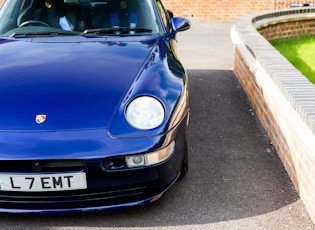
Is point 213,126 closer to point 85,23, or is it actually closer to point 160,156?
point 85,23

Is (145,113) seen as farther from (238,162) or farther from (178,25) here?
(178,25)

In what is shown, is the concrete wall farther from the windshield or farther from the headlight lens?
the windshield

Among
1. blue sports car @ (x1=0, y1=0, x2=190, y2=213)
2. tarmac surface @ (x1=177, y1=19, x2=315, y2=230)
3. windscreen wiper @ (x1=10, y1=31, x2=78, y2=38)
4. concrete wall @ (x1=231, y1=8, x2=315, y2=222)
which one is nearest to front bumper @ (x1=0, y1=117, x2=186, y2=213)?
blue sports car @ (x1=0, y1=0, x2=190, y2=213)

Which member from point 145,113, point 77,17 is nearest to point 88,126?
point 145,113

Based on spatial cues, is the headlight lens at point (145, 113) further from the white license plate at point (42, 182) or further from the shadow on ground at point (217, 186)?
the shadow on ground at point (217, 186)

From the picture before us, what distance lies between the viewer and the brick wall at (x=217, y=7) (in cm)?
1438

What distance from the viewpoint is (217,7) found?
47.7ft

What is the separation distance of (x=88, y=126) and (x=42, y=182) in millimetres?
431

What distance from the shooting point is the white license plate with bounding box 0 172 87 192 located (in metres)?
2.94

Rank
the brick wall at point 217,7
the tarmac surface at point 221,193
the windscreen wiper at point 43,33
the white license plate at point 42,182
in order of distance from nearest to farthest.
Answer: the white license plate at point 42,182, the tarmac surface at point 221,193, the windscreen wiper at point 43,33, the brick wall at point 217,7

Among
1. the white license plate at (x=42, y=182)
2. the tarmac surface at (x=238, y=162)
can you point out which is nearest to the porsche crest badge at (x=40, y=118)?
the white license plate at (x=42, y=182)

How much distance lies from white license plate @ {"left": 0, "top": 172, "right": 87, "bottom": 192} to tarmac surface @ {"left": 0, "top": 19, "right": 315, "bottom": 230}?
0.34m

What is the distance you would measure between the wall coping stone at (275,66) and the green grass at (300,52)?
493 millimetres

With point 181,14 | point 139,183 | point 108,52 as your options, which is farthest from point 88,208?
point 181,14
